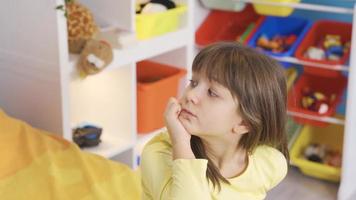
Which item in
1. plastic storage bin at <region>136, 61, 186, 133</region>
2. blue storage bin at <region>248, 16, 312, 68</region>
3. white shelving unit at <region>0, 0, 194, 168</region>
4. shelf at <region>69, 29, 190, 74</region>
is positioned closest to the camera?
white shelving unit at <region>0, 0, 194, 168</region>

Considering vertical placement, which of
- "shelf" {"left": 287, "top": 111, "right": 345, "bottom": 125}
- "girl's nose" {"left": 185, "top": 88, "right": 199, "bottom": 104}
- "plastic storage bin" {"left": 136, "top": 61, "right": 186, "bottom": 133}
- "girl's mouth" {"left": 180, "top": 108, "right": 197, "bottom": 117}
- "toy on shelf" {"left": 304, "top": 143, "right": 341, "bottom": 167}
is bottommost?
"toy on shelf" {"left": 304, "top": 143, "right": 341, "bottom": 167}

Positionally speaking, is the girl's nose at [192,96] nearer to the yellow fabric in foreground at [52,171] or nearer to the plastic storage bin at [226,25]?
the yellow fabric in foreground at [52,171]

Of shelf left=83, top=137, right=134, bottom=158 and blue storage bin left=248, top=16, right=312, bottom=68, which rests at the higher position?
blue storage bin left=248, top=16, right=312, bottom=68

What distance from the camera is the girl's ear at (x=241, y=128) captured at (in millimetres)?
1172

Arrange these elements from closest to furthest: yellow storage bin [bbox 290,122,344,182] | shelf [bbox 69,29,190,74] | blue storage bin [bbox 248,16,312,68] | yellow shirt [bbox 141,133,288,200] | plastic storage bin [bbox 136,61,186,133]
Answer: yellow shirt [bbox 141,133,288,200]
shelf [bbox 69,29,190,74]
plastic storage bin [bbox 136,61,186,133]
yellow storage bin [bbox 290,122,344,182]
blue storage bin [bbox 248,16,312,68]

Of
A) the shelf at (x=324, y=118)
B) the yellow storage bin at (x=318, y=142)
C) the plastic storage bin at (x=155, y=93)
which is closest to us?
the plastic storage bin at (x=155, y=93)

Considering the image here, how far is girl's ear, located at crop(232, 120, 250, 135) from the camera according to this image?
3.84ft

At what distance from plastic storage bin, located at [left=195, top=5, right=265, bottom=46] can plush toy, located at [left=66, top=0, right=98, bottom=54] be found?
743 millimetres

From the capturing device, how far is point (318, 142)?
2852 mm

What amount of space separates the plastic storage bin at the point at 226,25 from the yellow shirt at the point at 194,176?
1.46 m

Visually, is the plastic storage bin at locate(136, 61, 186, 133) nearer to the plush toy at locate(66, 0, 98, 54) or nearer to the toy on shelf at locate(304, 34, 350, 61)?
the plush toy at locate(66, 0, 98, 54)

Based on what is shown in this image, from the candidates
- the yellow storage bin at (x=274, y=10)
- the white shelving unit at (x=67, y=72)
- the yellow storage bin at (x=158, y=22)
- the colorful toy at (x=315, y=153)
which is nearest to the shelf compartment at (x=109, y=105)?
the white shelving unit at (x=67, y=72)

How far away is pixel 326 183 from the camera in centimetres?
262

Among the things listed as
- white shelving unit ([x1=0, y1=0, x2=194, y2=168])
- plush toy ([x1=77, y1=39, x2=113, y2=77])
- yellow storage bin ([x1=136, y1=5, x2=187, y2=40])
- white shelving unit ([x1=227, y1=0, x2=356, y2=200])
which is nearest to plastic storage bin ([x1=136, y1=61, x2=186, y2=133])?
white shelving unit ([x1=0, y1=0, x2=194, y2=168])
